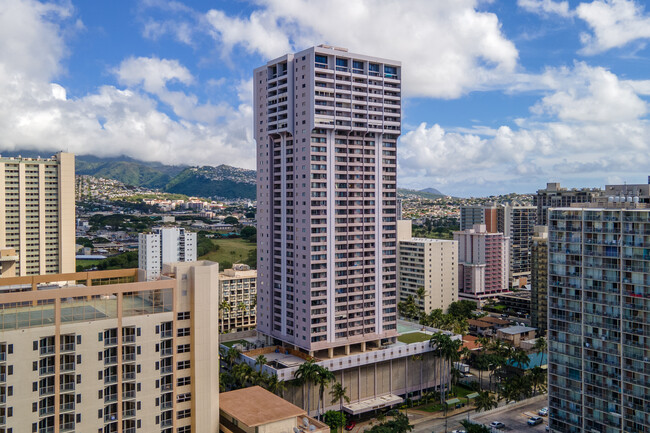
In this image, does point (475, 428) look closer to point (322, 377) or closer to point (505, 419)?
point (505, 419)

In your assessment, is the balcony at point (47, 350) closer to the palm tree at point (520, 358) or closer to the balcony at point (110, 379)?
the balcony at point (110, 379)

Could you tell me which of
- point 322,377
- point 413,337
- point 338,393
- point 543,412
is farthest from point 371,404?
point 543,412

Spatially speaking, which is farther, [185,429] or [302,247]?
[302,247]

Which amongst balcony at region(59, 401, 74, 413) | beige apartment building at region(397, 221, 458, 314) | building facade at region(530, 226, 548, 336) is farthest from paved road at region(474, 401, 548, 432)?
balcony at region(59, 401, 74, 413)

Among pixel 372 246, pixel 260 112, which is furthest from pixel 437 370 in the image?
pixel 260 112

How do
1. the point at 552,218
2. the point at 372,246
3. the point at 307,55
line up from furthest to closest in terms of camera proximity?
the point at 372,246 → the point at 307,55 → the point at 552,218

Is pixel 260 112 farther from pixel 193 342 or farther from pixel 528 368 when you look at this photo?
pixel 528 368

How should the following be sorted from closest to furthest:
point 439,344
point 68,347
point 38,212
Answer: point 68,347 → point 439,344 → point 38,212
